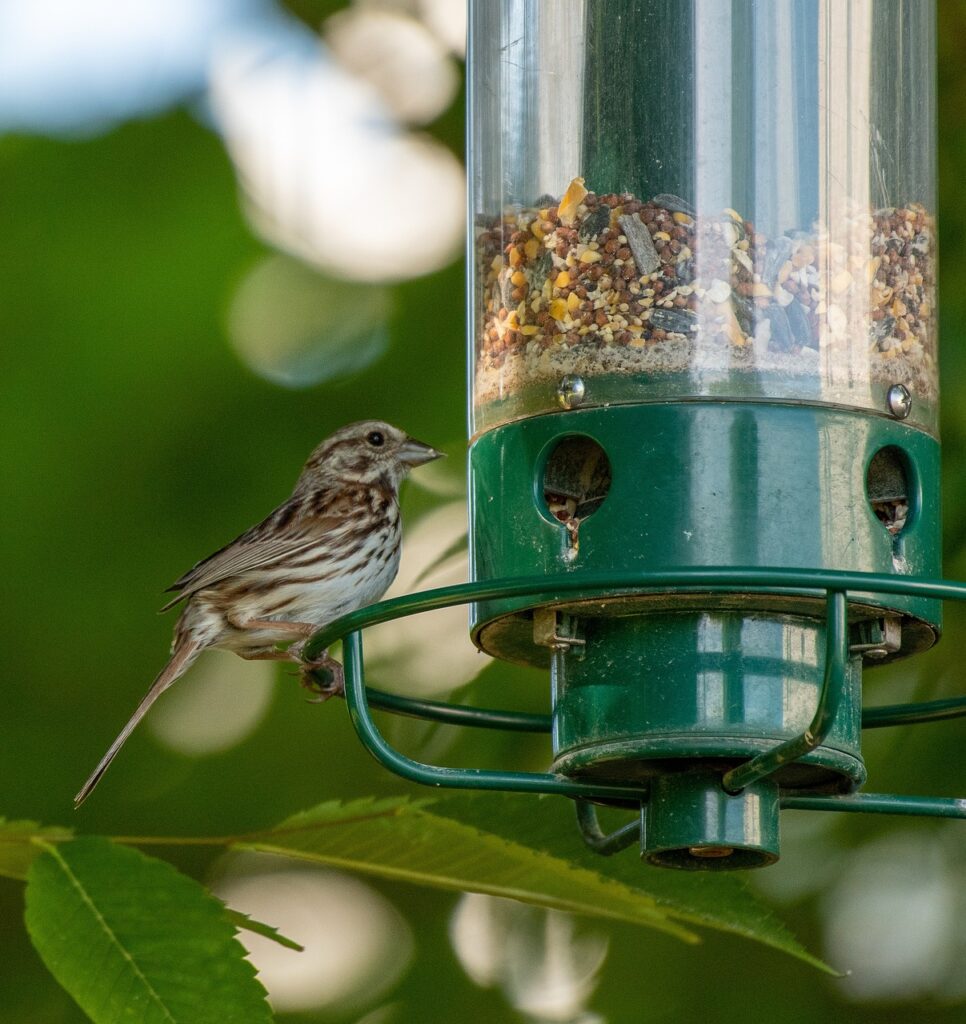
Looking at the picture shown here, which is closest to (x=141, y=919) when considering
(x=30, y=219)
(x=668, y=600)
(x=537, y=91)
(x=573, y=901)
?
(x=573, y=901)

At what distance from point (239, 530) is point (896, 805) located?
312cm

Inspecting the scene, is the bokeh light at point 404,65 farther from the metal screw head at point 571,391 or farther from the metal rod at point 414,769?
the metal rod at point 414,769

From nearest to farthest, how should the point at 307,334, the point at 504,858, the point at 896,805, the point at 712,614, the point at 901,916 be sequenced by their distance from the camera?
1. the point at 504,858
2. the point at 896,805
3. the point at 712,614
4. the point at 901,916
5. the point at 307,334

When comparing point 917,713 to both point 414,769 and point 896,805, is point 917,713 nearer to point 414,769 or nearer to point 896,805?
point 896,805

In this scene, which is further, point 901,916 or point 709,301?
point 901,916

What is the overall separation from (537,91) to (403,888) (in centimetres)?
303

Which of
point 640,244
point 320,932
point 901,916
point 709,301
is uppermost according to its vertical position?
point 640,244

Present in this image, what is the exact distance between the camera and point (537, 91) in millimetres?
4562

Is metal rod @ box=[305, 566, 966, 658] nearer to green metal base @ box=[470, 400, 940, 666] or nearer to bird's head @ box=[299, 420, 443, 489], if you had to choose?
green metal base @ box=[470, 400, 940, 666]

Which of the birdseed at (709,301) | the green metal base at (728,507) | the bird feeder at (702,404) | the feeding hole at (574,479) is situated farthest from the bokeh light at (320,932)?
the birdseed at (709,301)

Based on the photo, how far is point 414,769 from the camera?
3.76m

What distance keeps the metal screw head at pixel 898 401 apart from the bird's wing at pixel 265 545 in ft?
6.70

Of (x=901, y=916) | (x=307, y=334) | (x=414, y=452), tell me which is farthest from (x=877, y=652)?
(x=307, y=334)

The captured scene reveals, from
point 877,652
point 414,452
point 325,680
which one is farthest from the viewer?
point 414,452
